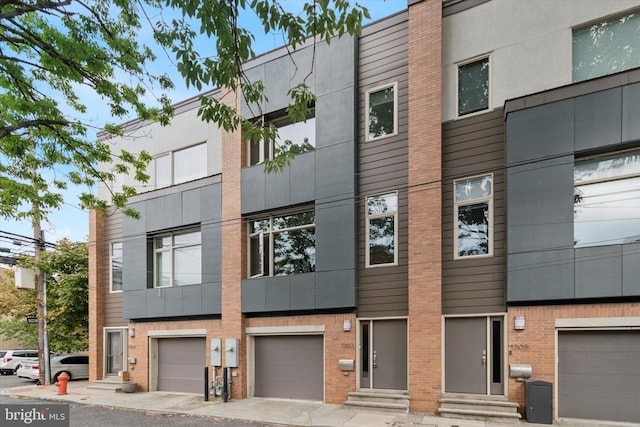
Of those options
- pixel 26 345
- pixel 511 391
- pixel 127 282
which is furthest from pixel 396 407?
pixel 26 345

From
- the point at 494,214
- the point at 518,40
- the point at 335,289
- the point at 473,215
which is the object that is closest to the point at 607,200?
the point at 494,214

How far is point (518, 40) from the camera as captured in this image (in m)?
9.56

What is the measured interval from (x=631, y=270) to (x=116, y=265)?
16.8 meters

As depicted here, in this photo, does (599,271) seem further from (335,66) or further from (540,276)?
(335,66)

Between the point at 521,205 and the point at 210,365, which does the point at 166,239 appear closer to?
the point at 210,365

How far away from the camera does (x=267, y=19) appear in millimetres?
4605

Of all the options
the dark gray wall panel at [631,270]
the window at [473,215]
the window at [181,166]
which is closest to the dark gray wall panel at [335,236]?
the window at [473,215]

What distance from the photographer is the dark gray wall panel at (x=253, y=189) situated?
12539 mm

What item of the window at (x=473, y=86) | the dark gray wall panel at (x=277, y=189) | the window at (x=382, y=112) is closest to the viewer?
the window at (x=473, y=86)

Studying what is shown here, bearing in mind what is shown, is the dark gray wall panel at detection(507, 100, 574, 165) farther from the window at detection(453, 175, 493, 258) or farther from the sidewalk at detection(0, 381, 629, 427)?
the sidewalk at detection(0, 381, 629, 427)

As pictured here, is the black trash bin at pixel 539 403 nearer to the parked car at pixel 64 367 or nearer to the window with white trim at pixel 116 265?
the window with white trim at pixel 116 265

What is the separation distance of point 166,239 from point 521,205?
11.8m

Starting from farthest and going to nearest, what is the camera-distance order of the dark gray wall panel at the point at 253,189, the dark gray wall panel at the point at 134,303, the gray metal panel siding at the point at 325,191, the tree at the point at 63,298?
the tree at the point at 63,298, the dark gray wall panel at the point at 134,303, the dark gray wall panel at the point at 253,189, the gray metal panel siding at the point at 325,191

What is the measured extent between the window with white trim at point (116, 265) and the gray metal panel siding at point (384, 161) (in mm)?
10723
